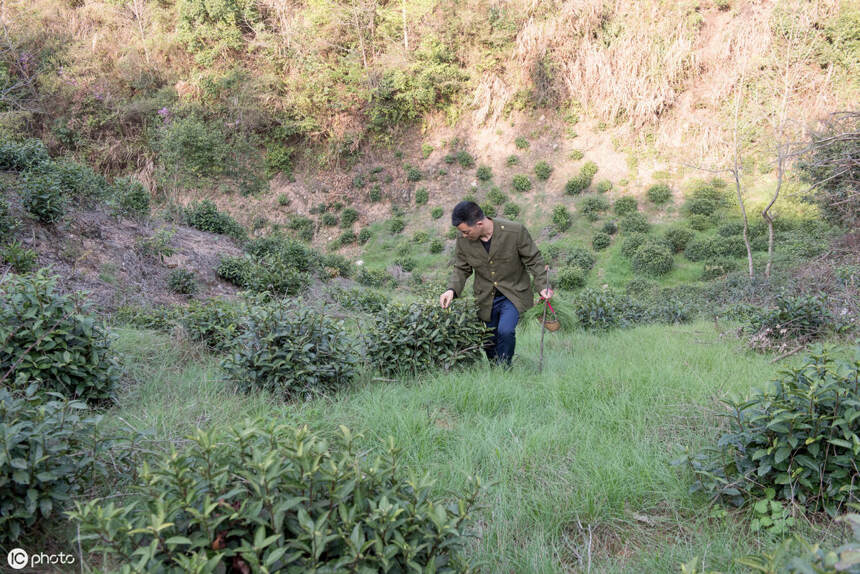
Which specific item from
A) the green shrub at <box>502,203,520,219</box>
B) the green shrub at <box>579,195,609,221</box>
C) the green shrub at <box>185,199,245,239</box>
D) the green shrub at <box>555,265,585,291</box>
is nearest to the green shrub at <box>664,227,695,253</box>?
the green shrub at <box>579,195,609,221</box>

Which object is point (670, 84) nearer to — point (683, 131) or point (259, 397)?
point (683, 131)

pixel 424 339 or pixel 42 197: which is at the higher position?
pixel 42 197

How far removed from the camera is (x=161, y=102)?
2288cm

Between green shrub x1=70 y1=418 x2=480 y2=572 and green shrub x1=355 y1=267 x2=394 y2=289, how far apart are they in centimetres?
1263

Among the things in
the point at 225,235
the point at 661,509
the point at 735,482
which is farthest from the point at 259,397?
the point at 225,235

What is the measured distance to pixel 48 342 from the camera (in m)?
3.28

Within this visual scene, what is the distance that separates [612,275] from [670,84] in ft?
27.7

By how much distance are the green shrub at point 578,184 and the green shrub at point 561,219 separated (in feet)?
3.17

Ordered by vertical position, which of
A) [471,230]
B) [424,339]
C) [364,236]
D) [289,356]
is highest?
[471,230]

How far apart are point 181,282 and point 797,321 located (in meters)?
9.22

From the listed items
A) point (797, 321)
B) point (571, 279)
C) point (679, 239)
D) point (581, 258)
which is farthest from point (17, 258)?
point (679, 239)

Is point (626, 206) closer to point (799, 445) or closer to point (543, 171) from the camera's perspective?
point (543, 171)

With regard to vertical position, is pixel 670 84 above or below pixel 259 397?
above
